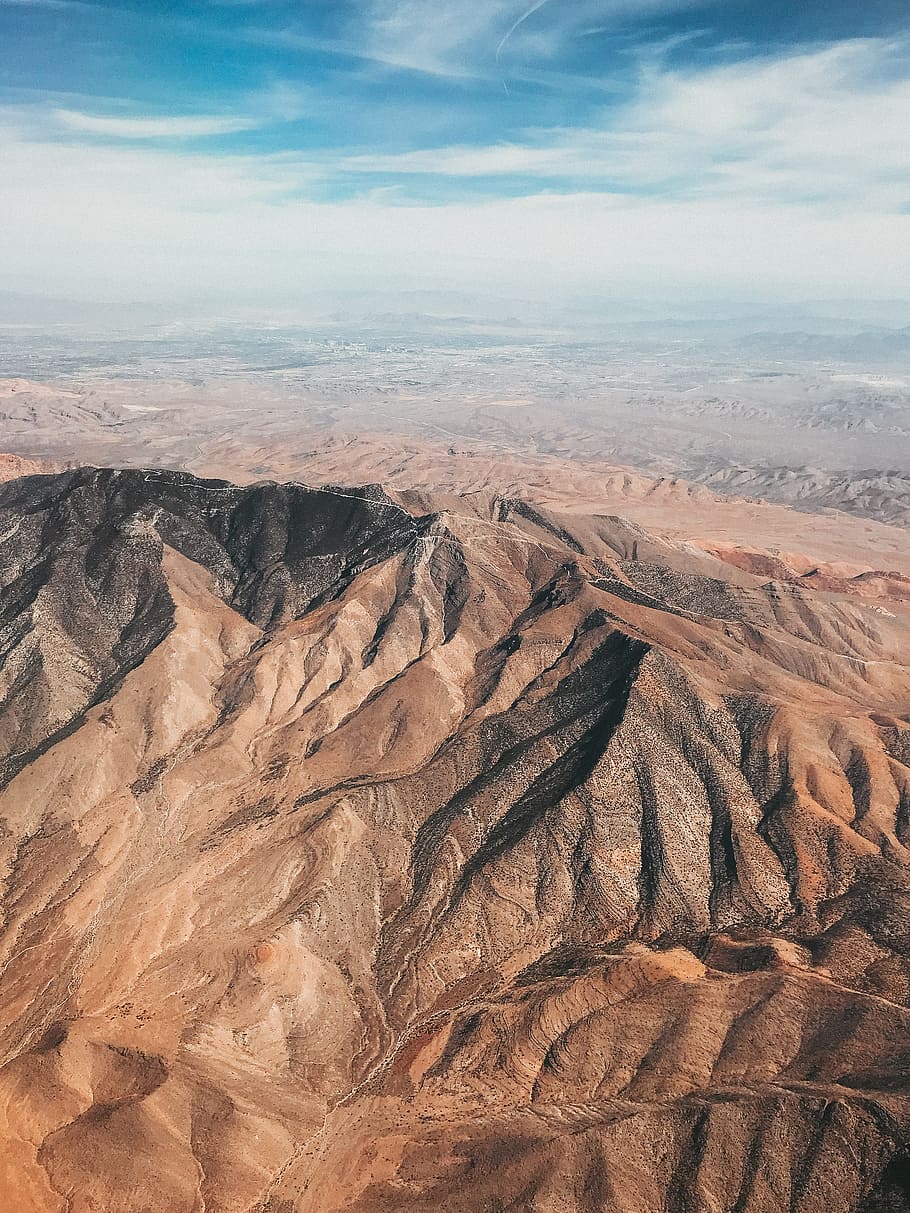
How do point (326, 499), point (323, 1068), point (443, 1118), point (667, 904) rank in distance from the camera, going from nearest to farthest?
point (443, 1118)
point (323, 1068)
point (667, 904)
point (326, 499)

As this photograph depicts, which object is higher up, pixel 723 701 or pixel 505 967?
pixel 723 701

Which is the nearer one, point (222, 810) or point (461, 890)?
point (461, 890)

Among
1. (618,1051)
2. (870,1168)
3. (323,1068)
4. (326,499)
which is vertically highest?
(326,499)

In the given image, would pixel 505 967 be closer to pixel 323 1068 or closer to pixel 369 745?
pixel 323 1068

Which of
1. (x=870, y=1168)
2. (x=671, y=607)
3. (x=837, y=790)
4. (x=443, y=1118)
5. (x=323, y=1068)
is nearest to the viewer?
(x=870, y=1168)

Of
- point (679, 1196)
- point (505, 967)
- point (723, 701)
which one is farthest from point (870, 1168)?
point (723, 701)

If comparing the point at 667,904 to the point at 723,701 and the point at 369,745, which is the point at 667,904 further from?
the point at 369,745
